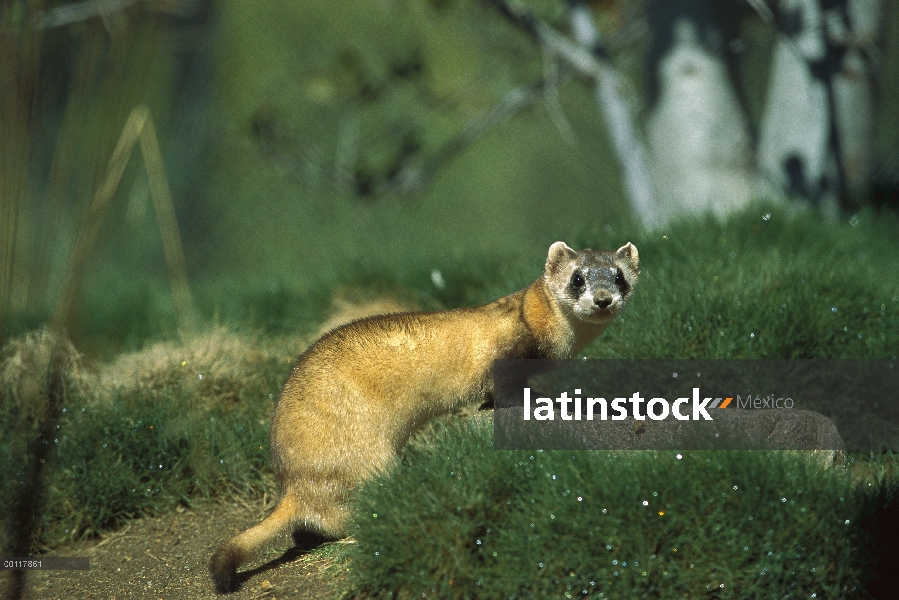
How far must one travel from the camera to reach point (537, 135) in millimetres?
11383

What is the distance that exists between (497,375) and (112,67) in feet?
6.15

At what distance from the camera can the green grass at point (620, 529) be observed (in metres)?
2.99

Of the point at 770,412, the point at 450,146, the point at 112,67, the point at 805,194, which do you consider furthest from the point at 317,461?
the point at 805,194

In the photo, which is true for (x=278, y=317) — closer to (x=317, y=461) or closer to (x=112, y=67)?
(x=317, y=461)

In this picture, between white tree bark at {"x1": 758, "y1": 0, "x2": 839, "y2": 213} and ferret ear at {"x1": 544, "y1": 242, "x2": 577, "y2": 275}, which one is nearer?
ferret ear at {"x1": 544, "y1": 242, "x2": 577, "y2": 275}

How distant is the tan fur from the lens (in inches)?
139

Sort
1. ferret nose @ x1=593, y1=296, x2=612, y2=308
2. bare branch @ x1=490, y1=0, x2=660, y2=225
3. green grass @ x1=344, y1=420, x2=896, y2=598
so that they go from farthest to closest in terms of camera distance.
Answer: bare branch @ x1=490, y1=0, x2=660, y2=225
ferret nose @ x1=593, y1=296, x2=612, y2=308
green grass @ x1=344, y1=420, x2=896, y2=598

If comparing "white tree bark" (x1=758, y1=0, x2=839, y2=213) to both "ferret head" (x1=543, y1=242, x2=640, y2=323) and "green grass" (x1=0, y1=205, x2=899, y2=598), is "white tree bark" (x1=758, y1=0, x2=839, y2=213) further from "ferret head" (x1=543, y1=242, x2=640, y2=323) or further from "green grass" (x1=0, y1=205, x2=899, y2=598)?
"ferret head" (x1=543, y1=242, x2=640, y2=323)

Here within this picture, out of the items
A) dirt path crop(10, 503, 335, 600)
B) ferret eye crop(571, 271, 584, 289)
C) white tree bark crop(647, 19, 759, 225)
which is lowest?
dirt path crop(10, 503, 335, 600)

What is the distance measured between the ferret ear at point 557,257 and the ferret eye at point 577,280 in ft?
0.39

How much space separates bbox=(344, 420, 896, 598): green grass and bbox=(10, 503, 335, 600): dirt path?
1.22 ft

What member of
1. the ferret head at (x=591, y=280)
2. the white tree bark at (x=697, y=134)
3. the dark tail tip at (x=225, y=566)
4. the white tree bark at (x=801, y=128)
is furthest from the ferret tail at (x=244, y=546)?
the white tree bark at (x=801, y=128)

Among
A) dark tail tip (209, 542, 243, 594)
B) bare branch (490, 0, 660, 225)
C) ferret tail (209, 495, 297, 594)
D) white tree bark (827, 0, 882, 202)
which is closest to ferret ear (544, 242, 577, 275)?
ferret tail (209, 495, 297, 594)

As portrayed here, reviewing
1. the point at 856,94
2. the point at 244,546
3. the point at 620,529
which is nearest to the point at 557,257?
the point at 620,529
